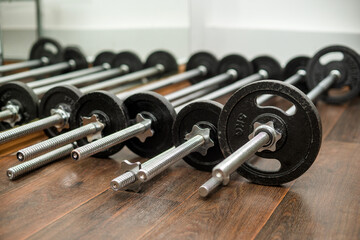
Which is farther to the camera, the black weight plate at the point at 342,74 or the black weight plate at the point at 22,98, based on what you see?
the black weight plate at the point at 342,74

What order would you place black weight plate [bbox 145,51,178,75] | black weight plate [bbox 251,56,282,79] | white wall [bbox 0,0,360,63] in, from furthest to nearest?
white wall [bbox 0,0,360,63], black weight plate [bbox 145,51,178,75], black weight plate [bbox 251,56,282,79]

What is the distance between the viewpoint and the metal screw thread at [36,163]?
1.28m

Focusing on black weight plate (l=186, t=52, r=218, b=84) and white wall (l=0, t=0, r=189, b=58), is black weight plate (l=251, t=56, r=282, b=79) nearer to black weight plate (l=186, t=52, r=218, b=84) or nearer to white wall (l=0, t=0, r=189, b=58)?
black weight plate (l=186, t=52, r=218, b=84)

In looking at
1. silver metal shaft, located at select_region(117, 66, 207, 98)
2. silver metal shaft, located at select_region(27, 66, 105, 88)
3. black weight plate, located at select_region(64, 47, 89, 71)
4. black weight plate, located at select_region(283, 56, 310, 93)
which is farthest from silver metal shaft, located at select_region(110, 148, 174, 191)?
black weight plate, located at select_region(64, 47, 89, 71)

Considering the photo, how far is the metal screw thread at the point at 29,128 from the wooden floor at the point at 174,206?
11 centimetres

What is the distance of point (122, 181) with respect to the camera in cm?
112

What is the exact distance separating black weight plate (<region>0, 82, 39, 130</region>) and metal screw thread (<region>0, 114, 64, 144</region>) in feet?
0.48

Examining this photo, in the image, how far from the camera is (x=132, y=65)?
2.58 meters

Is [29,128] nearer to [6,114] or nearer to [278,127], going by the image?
[6,114]

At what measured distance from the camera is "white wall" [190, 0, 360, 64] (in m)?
2.70

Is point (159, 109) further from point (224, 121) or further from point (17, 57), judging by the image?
point (17, 57)

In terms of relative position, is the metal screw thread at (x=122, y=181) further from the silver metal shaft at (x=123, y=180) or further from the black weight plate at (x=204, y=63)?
the black weight plate at (x=204, y=63)

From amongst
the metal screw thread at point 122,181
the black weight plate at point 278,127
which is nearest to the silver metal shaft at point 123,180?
the metal screw thread at point 122,181

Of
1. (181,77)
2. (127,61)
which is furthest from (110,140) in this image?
(127,61)
